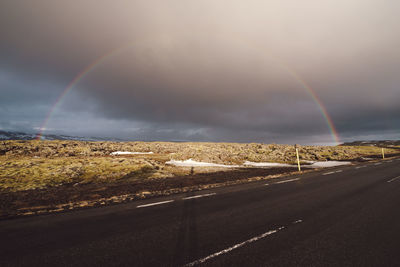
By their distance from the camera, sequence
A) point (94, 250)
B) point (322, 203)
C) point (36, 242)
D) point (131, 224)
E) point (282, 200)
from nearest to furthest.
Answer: point (94, 250) → point (36, 242) → point (131, 224) → point (322, 203) → point (282, 200)

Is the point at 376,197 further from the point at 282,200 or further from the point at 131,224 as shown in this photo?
the point at 131,224

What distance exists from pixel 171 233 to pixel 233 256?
1.85 meters

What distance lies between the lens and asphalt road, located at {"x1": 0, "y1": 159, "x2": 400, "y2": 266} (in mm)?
3986

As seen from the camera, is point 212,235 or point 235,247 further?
point 212,235

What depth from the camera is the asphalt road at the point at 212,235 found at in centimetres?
399

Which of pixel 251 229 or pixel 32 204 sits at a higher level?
pixel 251 229

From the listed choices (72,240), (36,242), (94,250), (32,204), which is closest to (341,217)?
(94,250)

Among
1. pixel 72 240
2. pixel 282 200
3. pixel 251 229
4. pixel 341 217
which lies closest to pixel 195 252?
pixel 251 229

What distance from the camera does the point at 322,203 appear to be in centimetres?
802

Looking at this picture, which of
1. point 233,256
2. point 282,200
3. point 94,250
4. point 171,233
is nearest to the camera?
point 233,256

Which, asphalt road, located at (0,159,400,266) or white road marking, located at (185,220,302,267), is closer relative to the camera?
white road marking, located at (185,220,302,267)

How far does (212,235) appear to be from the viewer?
5047mm

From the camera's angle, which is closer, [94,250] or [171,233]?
[94,250]

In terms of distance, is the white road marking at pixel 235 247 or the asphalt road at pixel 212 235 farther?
the asphalt road at pixel 212 235
